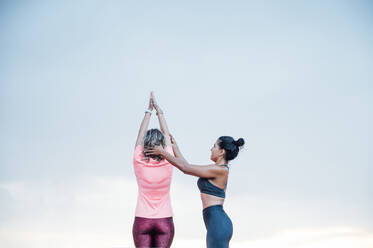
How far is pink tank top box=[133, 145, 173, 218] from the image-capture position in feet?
17.5

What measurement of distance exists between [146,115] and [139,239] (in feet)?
5.19

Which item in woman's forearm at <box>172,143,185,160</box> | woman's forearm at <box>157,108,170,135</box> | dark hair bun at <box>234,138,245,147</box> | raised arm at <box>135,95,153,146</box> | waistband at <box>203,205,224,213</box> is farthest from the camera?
woman's forearm at <box>157,108,170,135</box>

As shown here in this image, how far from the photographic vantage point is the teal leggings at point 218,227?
17.4ft

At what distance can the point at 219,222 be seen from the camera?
5340mm

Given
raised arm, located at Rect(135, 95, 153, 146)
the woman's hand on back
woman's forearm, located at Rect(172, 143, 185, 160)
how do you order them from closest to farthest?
the woman's hand on back → raised arm, located at Rect(135, 95, 153, 146) → woman's forearm, located at Rect(172, 143, 185, 160)

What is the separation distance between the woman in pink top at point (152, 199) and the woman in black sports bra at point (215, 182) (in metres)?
0.13

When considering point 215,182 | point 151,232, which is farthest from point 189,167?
point 151,232

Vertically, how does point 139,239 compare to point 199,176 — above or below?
below

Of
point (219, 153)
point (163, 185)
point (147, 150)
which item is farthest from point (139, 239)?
point (219, 153)

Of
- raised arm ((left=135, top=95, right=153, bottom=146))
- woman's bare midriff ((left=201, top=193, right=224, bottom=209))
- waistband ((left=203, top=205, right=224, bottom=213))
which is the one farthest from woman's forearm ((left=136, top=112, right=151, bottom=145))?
waistband ((left=203, top=205, right=224, bottom=213))

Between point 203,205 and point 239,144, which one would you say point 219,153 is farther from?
point 203,205

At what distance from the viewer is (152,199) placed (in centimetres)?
538

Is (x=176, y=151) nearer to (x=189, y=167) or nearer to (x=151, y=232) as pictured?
(x=189, y=167)

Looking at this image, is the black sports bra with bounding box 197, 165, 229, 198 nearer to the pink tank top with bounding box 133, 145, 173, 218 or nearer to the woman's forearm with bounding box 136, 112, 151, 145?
the pink tank top with bounding box 133, 145, 173, 218
